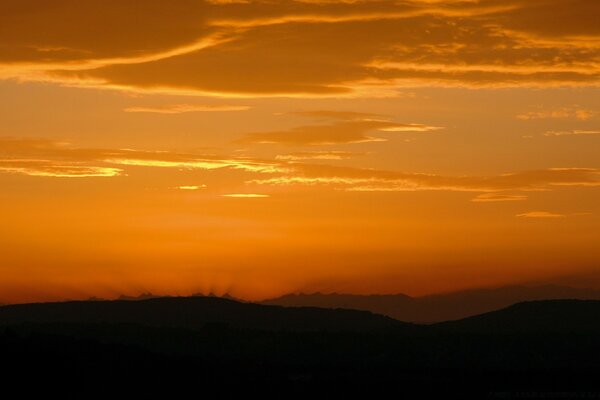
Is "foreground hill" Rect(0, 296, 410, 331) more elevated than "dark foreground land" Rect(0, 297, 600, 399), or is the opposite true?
"foreground hill" Rect(0, 296, 410, 331)

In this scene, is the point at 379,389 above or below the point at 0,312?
below

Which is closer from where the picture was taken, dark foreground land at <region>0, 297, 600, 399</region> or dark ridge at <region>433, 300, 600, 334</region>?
dark foreground land at <region>0, 297, 600, 399</region>

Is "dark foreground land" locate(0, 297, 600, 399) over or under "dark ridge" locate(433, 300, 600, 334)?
under

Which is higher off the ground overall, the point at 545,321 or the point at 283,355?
the point at 545,321

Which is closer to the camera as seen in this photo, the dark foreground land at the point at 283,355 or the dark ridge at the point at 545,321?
the dark foreground land at the point at 283,355

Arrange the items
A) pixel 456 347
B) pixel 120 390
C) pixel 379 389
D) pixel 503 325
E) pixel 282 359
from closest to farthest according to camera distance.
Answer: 1. pixel 120 390
2. pixel 379 389
3. pixel 282 359
4. pixel 456 347
5. pixel 503 325

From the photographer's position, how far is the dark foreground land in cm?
8044

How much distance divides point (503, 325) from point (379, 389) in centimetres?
10773

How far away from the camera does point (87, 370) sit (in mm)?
79188

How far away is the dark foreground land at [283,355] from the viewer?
80.4 m

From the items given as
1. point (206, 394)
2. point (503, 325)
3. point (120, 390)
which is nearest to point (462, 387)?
point (206, 394)

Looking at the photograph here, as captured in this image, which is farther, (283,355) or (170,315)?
(170,315)

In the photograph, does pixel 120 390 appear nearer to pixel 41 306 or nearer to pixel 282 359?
pixel 282 359

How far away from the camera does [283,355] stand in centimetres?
13962
